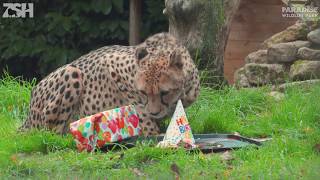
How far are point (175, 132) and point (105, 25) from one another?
185 inches

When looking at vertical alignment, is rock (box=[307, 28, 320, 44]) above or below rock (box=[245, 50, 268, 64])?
above

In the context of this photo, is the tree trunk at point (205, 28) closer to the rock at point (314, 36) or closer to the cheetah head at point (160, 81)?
the rock at point (314, 36)

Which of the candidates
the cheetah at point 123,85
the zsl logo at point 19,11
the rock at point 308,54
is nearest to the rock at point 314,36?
the rock at point 308,54

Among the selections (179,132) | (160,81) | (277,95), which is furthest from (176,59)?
(277,95)

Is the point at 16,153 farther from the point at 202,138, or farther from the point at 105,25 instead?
the point at 105,25

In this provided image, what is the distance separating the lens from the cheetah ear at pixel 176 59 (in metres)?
6.15

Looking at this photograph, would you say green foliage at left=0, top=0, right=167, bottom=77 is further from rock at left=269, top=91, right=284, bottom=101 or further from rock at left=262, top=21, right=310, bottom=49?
rock at left=269, top=91, right=284, bottom=101

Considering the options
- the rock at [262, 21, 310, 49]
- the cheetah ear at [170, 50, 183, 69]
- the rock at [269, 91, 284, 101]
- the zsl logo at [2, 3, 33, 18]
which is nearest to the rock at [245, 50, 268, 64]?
the rock at [262, 21, 310, 49]

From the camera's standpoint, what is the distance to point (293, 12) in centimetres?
978

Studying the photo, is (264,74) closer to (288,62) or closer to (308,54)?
(288,62)

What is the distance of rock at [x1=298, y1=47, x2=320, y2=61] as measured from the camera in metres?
8.14

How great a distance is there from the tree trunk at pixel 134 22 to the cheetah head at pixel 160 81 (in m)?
3.85

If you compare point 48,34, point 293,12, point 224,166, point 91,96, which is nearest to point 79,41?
point 48,34

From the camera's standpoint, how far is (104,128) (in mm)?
6098
